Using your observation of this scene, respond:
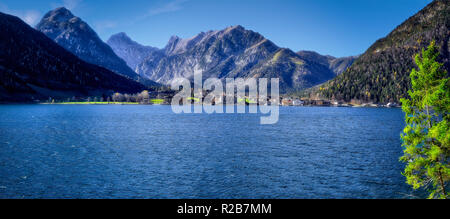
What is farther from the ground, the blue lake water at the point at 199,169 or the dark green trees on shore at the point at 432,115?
the dark green trees on shore at the point at 432,115

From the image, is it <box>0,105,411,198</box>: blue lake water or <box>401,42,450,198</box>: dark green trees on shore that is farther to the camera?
<box>0,105,411,198</box>: blue lake water

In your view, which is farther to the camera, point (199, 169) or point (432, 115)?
point (199, 169)

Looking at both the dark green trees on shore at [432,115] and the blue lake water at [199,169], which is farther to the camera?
the blue lake water at [199,169]

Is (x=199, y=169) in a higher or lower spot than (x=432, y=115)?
lower

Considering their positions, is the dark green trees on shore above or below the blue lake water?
above

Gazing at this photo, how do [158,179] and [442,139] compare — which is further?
[158,179]
